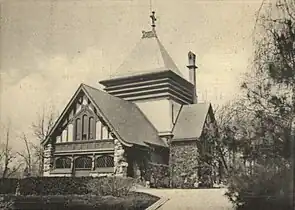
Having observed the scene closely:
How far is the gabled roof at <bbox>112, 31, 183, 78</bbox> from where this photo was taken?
2104 mm

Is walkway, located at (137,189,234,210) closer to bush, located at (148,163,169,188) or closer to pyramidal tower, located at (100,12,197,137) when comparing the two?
bush, located at (148,163,169,188)

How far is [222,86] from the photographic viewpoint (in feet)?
6.49

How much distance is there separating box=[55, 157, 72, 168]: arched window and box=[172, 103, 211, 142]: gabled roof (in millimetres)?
495

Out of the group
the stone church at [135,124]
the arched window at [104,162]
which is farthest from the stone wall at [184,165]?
the arched window at [104,162]

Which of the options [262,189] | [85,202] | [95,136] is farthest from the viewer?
[95,136]

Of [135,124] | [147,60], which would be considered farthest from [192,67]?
[135,124]

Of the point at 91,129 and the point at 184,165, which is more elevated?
the point at 91,129

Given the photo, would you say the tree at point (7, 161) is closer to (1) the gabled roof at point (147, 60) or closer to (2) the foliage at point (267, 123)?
(1) the gabled roof at point (147, 60)

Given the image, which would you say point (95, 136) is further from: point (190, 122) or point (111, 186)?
point (190, 122)

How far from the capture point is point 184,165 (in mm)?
2010

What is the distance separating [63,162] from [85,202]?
0.71ft

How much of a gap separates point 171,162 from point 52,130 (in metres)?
0.57

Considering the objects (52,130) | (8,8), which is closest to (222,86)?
(52,130)

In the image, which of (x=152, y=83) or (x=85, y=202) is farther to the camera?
(x=152, y=83)
